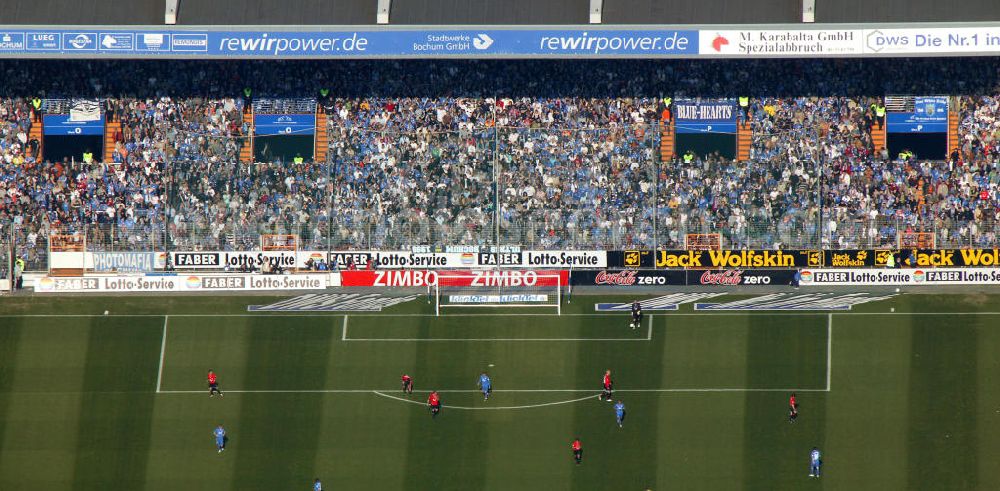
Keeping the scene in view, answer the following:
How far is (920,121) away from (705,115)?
25.3 ft

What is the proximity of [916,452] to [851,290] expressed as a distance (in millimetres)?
6648

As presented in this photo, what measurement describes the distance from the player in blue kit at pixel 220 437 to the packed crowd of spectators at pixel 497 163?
299 inches

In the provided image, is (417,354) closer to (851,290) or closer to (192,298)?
(192,298)

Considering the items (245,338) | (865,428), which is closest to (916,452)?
(865,428)

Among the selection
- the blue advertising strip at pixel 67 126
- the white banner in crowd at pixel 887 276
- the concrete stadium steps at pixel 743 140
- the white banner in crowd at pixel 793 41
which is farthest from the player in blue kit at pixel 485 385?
the blue advertising strip at pixel 67 126

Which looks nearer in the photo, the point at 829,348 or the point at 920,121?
the point at 829,348

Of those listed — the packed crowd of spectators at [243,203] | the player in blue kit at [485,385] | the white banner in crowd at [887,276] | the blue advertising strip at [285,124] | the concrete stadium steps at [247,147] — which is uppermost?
the blue advertising strip at [285,124]

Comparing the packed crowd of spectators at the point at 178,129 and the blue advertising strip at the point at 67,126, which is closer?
the packed crowd of spectators at the point at 178,129

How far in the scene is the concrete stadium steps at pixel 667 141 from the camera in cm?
6103

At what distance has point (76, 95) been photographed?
204 feet

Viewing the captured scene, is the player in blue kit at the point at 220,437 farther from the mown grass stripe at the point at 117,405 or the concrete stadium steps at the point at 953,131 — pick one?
the concrete stadium steps at the point at 953,131

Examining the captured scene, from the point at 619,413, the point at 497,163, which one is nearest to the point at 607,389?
the point at 619,413

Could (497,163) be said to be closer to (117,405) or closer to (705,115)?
(705,115)

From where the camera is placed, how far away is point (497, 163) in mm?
60469
